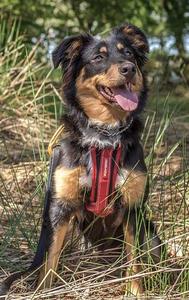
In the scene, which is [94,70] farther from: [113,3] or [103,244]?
[113,3]

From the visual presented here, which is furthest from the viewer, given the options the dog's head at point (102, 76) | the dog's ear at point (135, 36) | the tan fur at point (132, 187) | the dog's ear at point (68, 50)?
the dog's ear at point (135, 36)

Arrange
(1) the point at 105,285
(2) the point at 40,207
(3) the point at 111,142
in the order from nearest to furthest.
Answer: (1) the point at 105,285
(3) the point at 111,142
(2) the point at 40,207

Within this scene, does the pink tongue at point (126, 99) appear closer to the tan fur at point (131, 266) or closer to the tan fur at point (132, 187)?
the tan fur at point (132, 187)

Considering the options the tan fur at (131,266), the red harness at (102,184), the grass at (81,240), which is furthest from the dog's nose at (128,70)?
the tan fur at (131,266)

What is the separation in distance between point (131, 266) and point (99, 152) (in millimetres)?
813

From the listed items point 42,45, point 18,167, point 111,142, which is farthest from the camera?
point 42,45

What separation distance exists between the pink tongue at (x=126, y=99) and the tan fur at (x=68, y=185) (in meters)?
0.47

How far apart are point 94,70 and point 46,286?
53.5 inches

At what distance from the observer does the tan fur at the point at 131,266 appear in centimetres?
417

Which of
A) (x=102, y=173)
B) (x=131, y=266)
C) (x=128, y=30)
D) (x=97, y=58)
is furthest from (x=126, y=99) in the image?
(x=131, y=266)

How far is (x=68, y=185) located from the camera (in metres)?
4.46

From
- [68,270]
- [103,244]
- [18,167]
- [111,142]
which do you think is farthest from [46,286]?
[18,167]

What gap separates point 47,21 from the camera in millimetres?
10383

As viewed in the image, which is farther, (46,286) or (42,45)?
(42,45)
